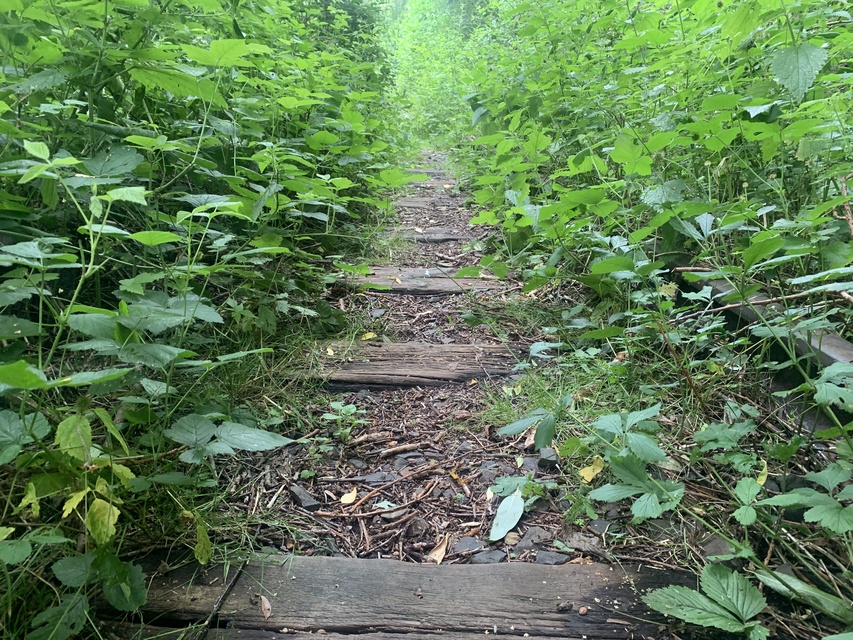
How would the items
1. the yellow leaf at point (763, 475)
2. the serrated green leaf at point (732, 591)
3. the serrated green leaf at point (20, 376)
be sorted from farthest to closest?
the yellow leaf at point (763, 475) → the serrated green leaf at point (732, 591) → the serrated green leaf at point (20, 376)

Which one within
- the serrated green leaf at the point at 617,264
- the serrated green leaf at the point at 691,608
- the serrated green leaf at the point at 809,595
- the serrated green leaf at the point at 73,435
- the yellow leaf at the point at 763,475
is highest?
the serrated green leaf at the point at 617,264

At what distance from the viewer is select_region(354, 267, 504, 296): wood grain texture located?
2.96 meters

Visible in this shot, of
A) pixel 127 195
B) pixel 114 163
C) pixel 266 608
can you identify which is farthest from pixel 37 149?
pixel 266 608

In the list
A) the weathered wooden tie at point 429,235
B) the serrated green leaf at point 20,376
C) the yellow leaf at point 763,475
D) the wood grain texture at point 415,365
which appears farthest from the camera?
the weathered wooden tie at point 429,235

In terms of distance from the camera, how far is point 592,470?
148 cm

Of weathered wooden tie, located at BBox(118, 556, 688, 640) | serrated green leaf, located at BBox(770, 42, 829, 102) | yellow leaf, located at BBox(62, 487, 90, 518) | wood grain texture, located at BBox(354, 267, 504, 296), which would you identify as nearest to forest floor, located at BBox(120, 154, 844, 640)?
weathered wooden tie, located at BBox(118, 556, 688, 640)

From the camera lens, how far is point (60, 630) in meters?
0.96

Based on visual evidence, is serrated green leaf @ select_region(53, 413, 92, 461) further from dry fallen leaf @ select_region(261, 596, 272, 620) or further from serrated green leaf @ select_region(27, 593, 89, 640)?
dry fallen leaf @ select_region(261, 596, 272, 620)

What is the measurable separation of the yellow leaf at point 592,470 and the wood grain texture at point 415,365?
70cm

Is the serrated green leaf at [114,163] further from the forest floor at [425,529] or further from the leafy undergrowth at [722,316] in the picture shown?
the leafy undergrowth at [722,316]

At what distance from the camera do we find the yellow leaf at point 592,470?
1.48 m

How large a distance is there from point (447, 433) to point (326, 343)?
0.78 metres

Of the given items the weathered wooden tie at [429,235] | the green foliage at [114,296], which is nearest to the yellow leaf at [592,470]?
the green foliage at [114,296]

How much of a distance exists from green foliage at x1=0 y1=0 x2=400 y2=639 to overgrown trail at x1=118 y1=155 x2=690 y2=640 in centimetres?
16
